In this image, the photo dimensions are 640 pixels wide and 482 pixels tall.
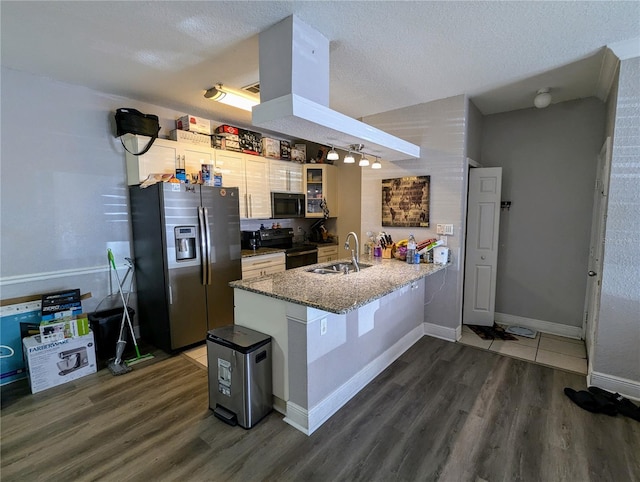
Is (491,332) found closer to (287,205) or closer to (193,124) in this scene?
(287,205)

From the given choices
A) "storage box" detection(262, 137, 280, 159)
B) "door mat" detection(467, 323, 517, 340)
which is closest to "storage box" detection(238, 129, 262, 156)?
"storage box" detection(262, 137, 280, 159)

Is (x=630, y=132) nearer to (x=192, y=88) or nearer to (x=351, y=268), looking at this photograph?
(x=351, y=268)

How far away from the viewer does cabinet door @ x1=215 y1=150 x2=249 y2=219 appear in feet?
12.6

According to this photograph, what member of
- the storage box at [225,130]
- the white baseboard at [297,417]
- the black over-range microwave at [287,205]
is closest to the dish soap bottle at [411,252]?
the white baseboard at [297,417]

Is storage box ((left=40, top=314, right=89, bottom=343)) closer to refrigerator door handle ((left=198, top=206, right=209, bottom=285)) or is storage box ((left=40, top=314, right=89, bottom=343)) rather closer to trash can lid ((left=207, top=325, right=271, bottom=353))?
refrigerator door handle ((left=198, top=206, right=209, bottom=285))

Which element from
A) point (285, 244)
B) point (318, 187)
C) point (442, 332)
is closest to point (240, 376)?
point (442, 332)

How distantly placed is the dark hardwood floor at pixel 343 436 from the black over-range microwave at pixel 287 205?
246 centimetres

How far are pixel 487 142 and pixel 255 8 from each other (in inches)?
129

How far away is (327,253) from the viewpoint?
196 inches

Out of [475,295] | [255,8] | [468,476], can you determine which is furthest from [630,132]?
[255,8]

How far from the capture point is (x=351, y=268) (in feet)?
10.1

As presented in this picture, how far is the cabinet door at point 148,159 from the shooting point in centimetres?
319

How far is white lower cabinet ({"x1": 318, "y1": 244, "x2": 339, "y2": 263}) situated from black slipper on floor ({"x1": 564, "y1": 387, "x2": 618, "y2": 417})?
3.20 metres

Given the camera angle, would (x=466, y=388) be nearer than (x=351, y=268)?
Yes
